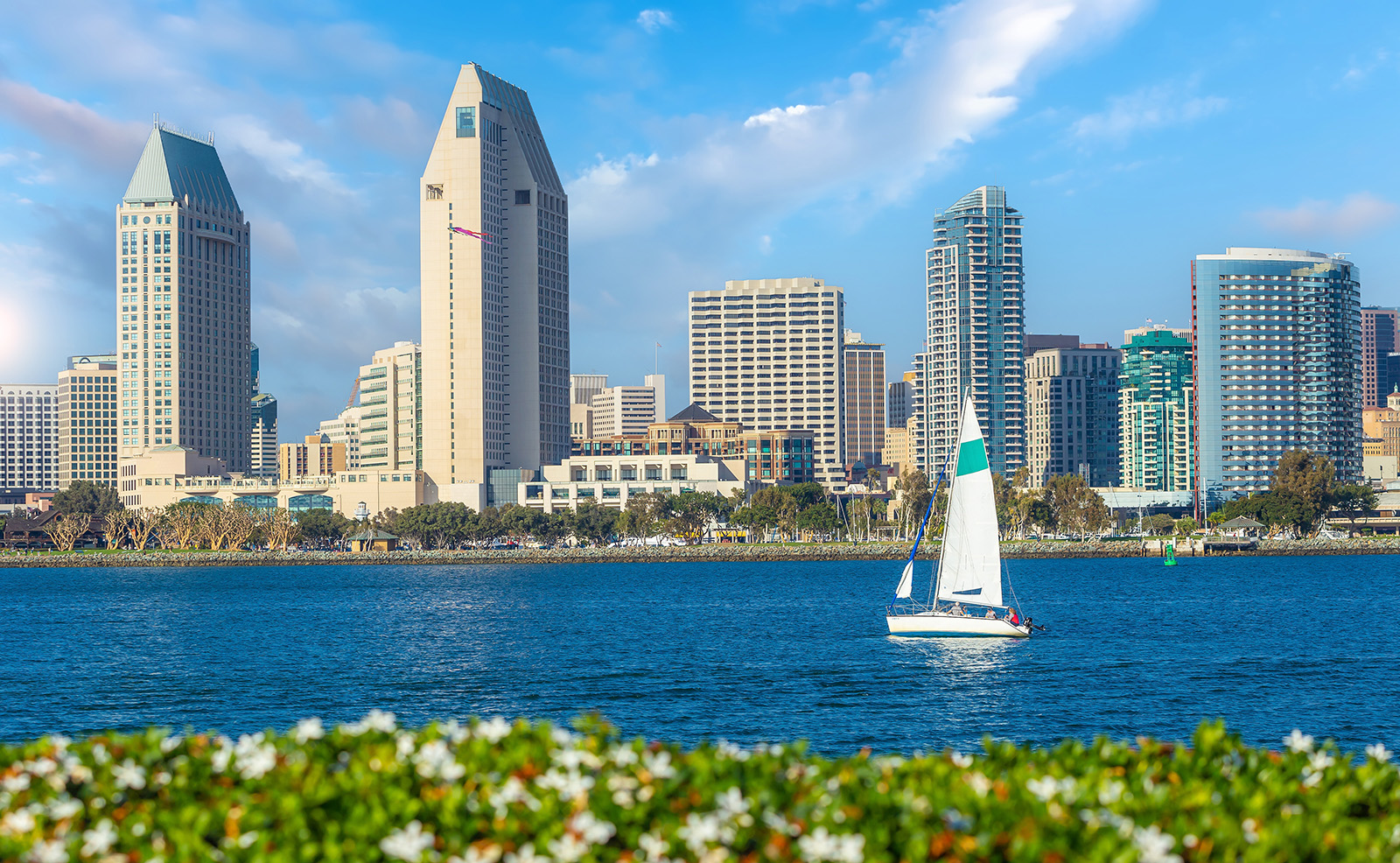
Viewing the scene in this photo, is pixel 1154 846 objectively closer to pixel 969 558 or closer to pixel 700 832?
pixel 700 832

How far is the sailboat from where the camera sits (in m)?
85.5

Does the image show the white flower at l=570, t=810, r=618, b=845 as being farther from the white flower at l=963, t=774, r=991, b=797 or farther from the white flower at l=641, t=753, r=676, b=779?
the white flower at l=963, t=774, r=991, b=797

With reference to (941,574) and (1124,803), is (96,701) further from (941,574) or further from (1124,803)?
(1124,803)

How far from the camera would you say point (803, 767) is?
642 inches

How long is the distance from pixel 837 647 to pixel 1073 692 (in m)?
22.6

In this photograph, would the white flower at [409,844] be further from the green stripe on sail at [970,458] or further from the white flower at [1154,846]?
the green stripe on sail at [970,458]

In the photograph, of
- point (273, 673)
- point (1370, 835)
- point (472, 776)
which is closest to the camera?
point (1370, 835)

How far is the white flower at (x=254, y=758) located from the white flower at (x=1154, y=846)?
969 cm

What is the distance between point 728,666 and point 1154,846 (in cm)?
6270

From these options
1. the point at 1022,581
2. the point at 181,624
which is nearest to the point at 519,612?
the point at 181,624

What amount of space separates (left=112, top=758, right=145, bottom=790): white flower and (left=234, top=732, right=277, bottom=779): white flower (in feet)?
3.60

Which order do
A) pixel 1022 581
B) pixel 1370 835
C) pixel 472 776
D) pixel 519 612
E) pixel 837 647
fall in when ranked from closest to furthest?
pixel 1370 835 < pixel 472 776 < pixel 837 647 < pixel 519 612 < pixel 1022 581

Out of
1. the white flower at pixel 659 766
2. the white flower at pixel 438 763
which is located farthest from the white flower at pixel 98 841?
the white flower at pixel 659 766

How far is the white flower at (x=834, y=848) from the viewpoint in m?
13.6
